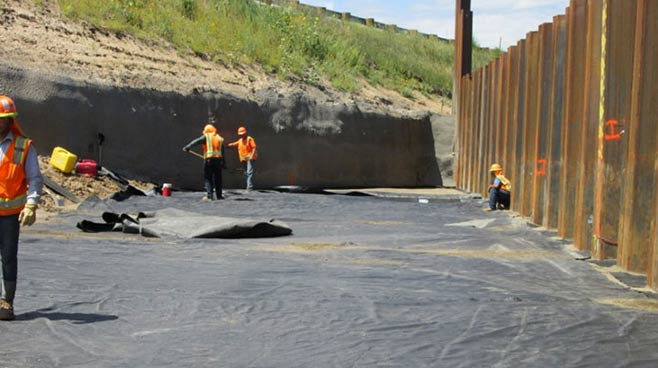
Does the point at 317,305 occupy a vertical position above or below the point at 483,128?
below

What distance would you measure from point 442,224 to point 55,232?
584 cm

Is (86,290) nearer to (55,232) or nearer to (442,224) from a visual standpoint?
(55,232)

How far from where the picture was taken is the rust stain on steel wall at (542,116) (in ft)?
49.6

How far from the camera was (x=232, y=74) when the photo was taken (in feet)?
88.7

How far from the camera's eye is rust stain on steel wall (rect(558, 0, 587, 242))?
12748mm

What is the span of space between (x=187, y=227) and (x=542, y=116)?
633 centimetres

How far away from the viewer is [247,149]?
22.8 meters

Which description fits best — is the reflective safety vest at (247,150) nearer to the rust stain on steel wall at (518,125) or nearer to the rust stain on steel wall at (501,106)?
the rust stain on steel wall at (501,106)

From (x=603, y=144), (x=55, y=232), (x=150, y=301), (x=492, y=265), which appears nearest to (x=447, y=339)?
(x=150, y=301)

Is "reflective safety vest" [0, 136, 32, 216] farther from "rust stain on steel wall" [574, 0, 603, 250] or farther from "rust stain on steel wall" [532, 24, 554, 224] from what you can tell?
"rust stain on steel wall" [532, 24, 554, 224]

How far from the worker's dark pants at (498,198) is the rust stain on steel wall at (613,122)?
7.70 meters

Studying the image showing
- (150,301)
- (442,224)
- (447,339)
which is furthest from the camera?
(442,224)

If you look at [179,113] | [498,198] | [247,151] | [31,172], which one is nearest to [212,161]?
[247,151]

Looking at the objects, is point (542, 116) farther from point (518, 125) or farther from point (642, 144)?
point (642, 144)
